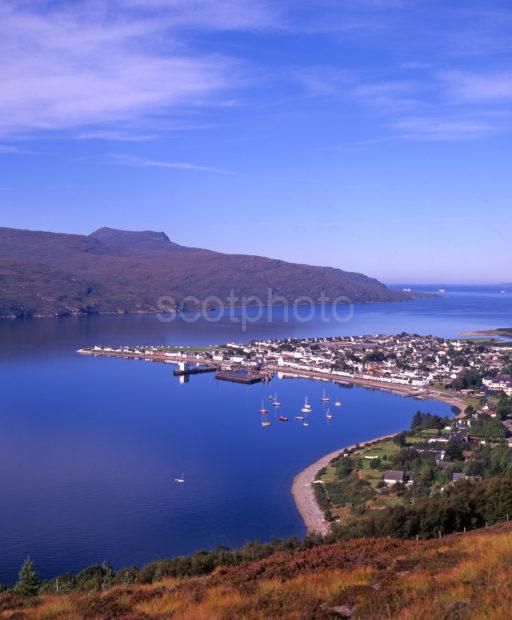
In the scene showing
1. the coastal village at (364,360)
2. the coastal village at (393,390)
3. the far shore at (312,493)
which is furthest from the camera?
the coastal village at (364,360)

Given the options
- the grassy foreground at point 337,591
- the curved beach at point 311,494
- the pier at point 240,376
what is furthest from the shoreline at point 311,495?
the pier at point 240,376

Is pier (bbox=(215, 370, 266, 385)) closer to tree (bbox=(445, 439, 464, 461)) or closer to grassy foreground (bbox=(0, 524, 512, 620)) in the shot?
tree (bbox=(445, 439, 464, 461))

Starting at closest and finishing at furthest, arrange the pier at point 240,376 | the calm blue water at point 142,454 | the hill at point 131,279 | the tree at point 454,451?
the calm blue water at point 142,454
the tree at point 454,451
the pier at point 240,376
the hill at point 131,279

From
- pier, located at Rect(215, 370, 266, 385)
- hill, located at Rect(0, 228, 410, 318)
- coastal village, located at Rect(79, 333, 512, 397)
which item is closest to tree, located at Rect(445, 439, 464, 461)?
coastal village, located at Rect(79, 333, 512, 397)

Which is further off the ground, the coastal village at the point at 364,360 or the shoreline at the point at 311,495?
the coastal village at the point at 364,360

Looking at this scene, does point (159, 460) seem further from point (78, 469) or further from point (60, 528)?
point (60, 528)

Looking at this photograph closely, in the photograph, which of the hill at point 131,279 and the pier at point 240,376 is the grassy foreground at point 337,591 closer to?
the pier at point 240,376

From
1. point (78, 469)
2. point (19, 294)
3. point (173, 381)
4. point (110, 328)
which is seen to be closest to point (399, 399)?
A: point (173, 381)
